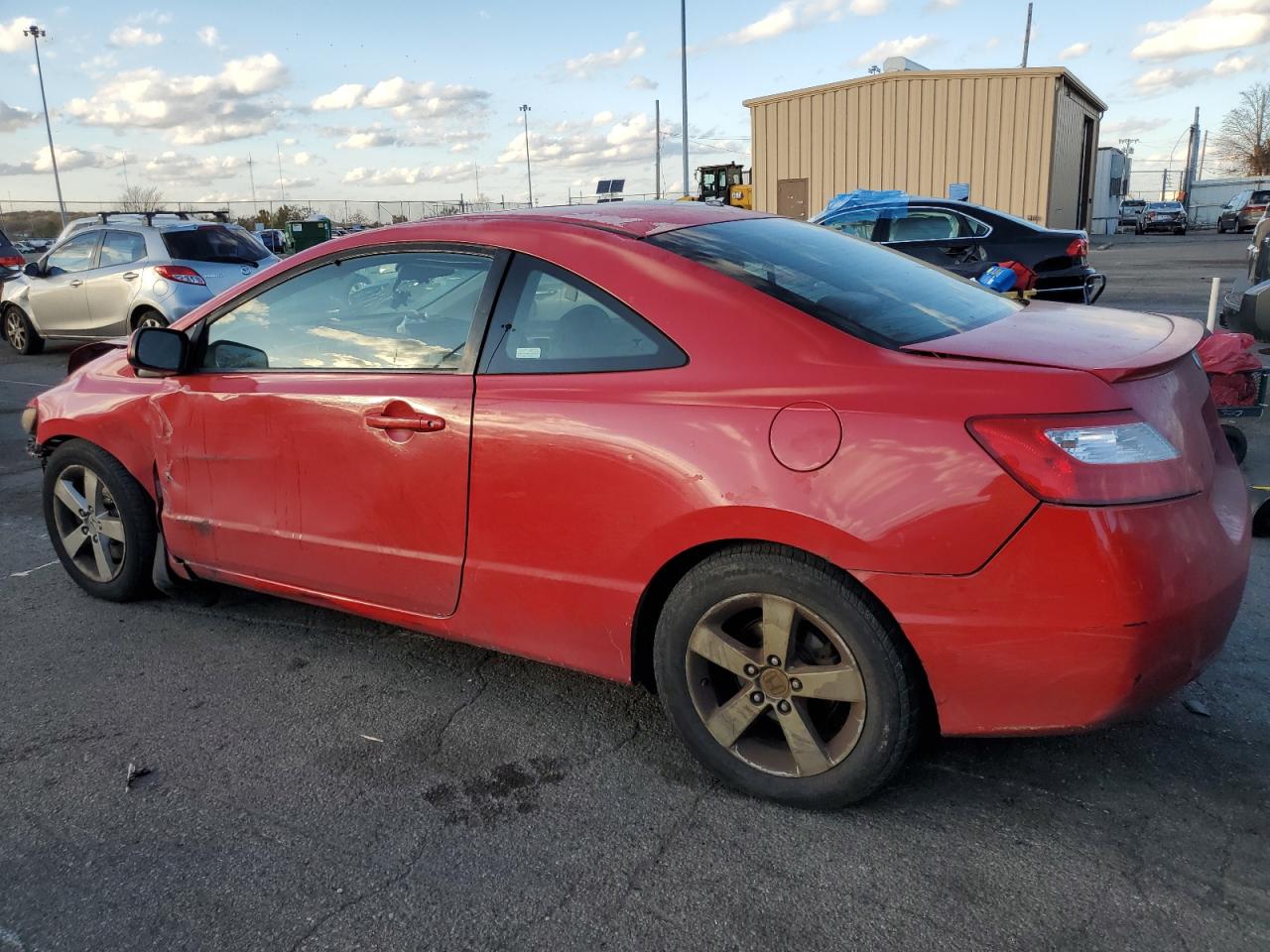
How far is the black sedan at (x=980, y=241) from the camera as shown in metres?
10.7

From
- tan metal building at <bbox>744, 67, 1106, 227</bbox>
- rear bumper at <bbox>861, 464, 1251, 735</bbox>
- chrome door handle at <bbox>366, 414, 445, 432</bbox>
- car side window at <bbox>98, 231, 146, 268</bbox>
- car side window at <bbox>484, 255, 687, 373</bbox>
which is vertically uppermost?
tan metal building at <bbox>744, 67, 1106, 227</bbox>

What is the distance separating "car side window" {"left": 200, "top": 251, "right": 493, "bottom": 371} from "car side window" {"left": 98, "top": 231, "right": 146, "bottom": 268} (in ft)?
29.6

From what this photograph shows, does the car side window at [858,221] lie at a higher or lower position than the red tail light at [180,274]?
higher

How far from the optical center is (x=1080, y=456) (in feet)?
6.79

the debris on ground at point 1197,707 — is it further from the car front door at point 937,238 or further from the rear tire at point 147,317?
the rear tire at point 147,317

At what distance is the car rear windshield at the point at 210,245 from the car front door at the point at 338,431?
28.1ft

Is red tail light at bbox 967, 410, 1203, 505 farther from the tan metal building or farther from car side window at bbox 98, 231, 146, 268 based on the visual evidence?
the tan metal building

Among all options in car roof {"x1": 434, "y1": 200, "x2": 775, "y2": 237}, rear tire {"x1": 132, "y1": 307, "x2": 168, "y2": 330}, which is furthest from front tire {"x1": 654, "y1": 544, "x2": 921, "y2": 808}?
rear tire {"x1": 132, "y1": 307, "x2": 168, "y2": 330}

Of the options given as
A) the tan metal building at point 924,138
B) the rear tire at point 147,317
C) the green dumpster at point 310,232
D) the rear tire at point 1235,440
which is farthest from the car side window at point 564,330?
the green dumpster at point 310,232

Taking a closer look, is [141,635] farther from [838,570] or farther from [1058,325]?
[1058,325]

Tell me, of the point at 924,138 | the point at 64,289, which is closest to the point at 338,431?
the point at 64,289

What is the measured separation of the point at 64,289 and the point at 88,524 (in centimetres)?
965

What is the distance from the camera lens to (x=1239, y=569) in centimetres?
229

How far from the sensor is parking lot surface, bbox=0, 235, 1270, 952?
2117mm
